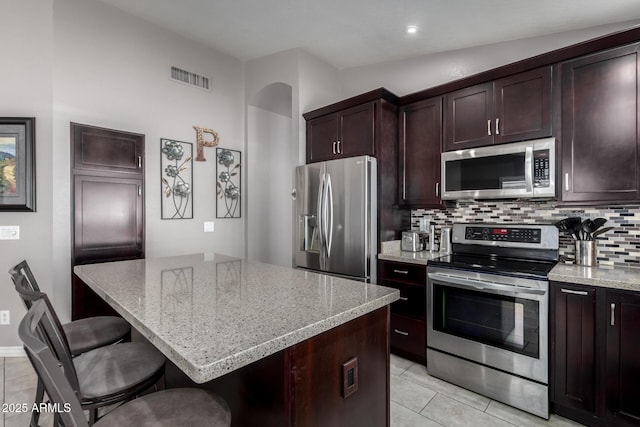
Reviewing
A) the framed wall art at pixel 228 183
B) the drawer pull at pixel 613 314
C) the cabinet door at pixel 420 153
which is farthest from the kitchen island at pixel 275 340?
the framed wall art at pixel 228 183

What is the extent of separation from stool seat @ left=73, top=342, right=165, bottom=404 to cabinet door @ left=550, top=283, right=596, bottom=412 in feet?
7.53

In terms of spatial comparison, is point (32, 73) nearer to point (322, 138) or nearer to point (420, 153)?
point (322, 138)

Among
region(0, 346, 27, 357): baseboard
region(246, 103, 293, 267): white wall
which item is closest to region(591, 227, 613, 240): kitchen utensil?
region(246, 103, 293, 267): white wall

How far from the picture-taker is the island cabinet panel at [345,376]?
1.07m

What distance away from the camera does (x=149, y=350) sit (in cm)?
149

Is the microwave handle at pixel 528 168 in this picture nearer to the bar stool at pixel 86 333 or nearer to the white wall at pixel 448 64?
the white wall at pixel 448 64

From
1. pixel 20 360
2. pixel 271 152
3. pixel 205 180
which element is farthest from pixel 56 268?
pixel 271 152

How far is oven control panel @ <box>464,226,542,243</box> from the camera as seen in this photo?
2581 millimetres

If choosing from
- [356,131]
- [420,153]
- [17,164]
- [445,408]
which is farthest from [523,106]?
[17,164]

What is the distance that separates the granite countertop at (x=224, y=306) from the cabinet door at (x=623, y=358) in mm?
1449

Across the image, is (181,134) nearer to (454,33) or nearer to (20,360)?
(20,360)

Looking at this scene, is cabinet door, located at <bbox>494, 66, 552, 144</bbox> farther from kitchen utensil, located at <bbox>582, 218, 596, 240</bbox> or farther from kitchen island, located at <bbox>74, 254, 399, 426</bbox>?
kitchen island, located at <bbox>74, 254, 399, 426</bbox>

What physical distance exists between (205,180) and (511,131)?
3.09 metres

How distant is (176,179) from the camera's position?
3488mm
